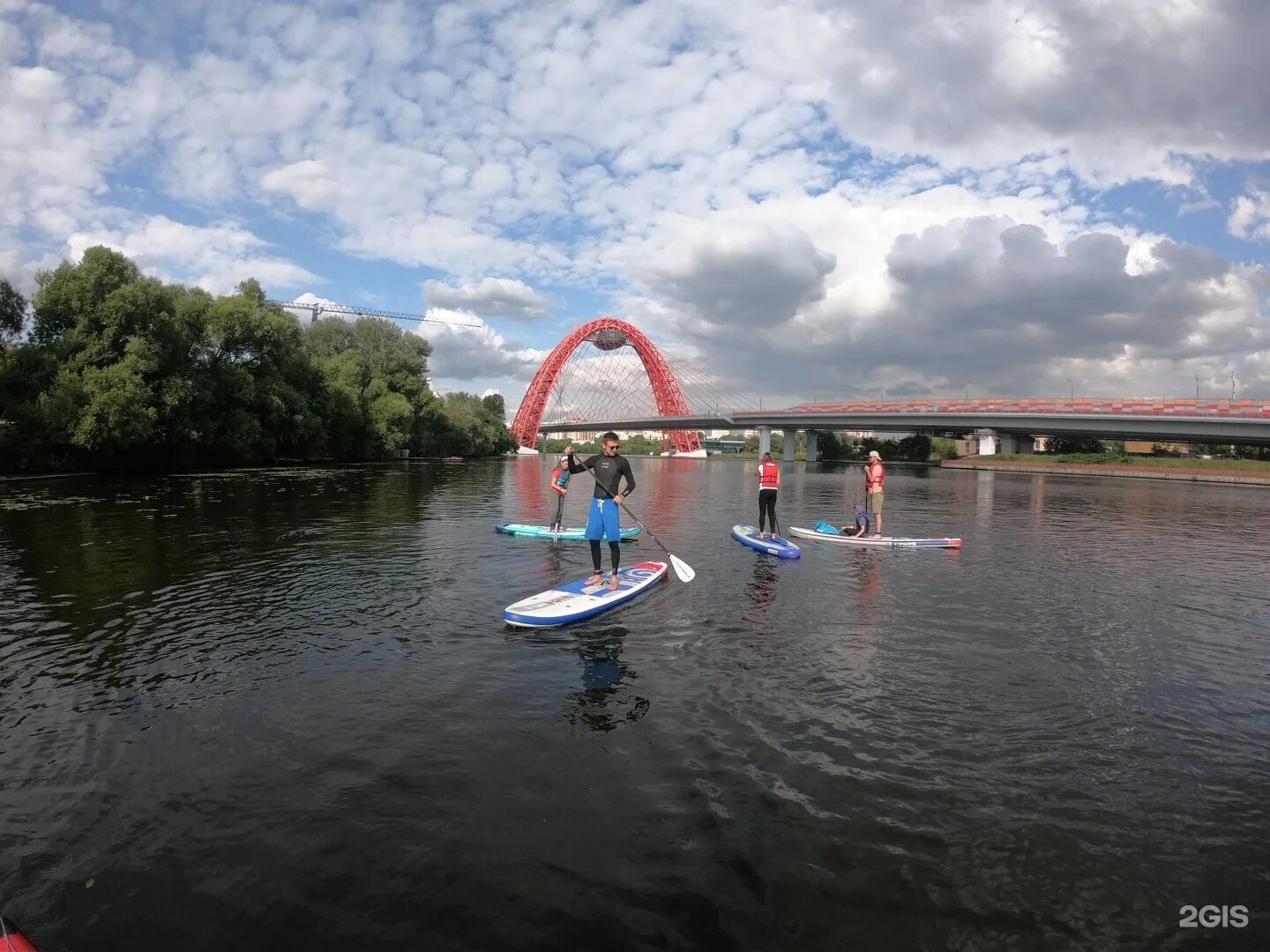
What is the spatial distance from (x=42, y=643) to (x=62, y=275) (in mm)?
46932

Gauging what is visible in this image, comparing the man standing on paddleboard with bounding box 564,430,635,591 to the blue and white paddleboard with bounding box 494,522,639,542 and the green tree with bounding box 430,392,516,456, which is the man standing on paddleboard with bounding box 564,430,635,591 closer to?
the blue and white paddleboard with bounding box 494,522,639,542

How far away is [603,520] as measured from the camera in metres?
12.3

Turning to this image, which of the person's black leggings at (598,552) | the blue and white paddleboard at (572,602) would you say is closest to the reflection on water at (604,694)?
the blue and white paddleboard at (572,602)

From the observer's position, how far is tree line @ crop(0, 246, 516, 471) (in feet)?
137

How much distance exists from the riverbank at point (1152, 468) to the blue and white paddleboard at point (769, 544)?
67.3m

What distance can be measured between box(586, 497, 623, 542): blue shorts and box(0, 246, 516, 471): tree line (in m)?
42.7

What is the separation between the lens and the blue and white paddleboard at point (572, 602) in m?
10.1

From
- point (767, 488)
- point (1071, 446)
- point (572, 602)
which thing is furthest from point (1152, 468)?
point (572, 602)

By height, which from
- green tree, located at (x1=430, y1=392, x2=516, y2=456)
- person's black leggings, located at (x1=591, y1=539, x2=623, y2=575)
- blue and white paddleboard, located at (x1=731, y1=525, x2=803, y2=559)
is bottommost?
blue and white paddleboard, located at (x1=731, y1=525, x2=803, y2=559)

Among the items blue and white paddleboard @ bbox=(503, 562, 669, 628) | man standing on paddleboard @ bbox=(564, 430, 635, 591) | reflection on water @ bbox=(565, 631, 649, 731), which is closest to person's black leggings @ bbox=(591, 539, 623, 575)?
man standing on paddleboard @ bbox=(564, 430, 635, 591)

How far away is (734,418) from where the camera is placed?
4592 inches

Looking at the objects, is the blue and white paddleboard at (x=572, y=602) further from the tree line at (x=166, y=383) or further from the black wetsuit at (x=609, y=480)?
the tree line at (x=166, y=383)

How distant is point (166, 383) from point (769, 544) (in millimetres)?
46211

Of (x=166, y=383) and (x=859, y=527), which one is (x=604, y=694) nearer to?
(x=859, y=527)
